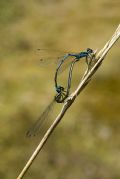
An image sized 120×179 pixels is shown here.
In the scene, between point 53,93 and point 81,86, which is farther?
point 53,93

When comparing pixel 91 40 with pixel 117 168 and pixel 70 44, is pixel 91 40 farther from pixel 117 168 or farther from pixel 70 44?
pixel 117 168

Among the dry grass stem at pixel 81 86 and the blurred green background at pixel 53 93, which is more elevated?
the dry grass stem at pixel 81 86

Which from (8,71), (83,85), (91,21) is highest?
(83,85)

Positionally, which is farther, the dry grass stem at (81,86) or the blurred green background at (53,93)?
the blurred green background at (53,93)

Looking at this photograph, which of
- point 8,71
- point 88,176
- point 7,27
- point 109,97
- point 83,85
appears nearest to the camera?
point 83,85

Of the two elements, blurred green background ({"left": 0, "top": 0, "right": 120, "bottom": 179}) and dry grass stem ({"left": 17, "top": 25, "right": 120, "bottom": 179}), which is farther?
blurred green background ({"left": 0, "top": 0, "right": 120, "bottom": 179})

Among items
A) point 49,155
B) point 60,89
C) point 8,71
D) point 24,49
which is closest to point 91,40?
point 24,49

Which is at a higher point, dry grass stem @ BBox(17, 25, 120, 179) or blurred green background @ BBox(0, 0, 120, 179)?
dry grass stem @ BBox(17, 25, 120, 179)

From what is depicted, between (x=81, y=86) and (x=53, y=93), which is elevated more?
(x=81, y=86)
